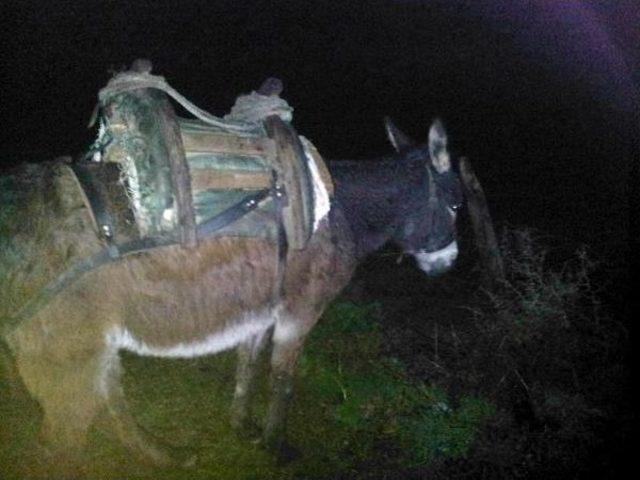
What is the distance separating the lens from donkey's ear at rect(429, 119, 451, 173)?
11.9 ft

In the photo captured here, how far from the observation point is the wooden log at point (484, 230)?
4715 millimetres

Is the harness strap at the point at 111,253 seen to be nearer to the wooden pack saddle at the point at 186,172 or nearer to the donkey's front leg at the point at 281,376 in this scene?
the wooden pack saddle at the point at 186,172

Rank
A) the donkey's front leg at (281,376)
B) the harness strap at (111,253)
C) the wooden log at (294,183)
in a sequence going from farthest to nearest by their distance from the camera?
the donkey's front leg at (281,376) → the wooden log at (294,183) → the harness strap at (111,253)

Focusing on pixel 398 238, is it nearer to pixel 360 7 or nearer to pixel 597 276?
pixel 597 276

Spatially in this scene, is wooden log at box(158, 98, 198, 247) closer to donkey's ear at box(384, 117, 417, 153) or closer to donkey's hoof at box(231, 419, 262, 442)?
donkey's hoof at box(231, 419, 262, 442)

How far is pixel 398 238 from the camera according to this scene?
3.91 metres

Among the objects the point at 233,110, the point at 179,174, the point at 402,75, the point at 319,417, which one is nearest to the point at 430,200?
the point at 233,110

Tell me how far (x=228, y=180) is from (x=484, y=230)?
271cm

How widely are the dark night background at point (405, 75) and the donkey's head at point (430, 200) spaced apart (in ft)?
8.74

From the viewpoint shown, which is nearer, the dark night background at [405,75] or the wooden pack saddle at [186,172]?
the wooden pack saddle at [186,172]

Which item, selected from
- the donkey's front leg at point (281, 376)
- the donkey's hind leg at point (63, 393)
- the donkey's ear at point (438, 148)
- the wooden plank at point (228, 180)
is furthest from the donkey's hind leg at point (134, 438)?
the donkey's ear at point (438, 148)

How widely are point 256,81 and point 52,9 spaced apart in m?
8.19

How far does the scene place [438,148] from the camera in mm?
3676

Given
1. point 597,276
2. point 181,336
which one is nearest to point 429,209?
point 181,336
